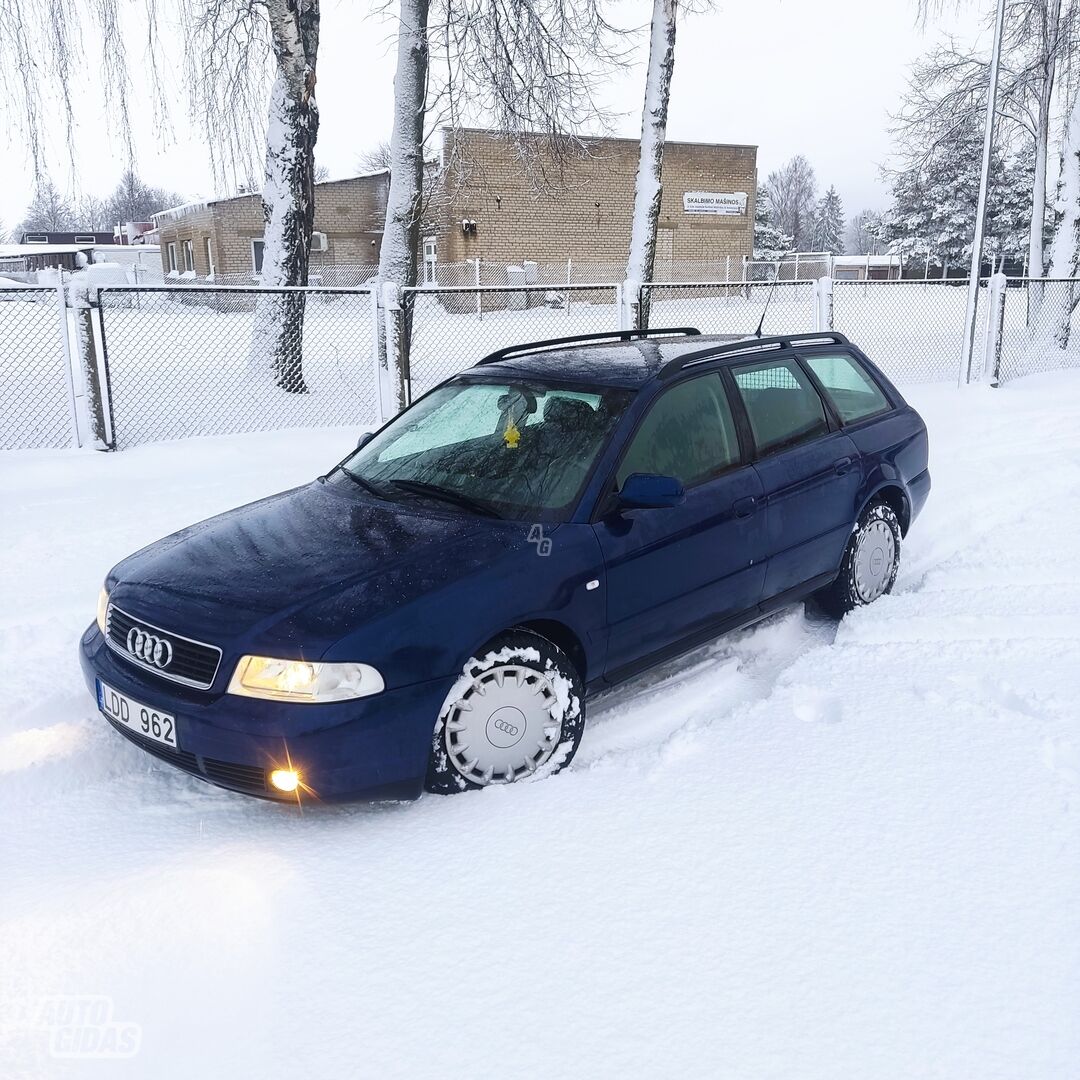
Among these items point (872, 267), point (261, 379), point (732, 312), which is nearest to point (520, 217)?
point (732, 312)

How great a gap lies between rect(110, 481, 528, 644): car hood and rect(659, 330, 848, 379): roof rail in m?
1.18

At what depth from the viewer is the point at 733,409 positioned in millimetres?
4410

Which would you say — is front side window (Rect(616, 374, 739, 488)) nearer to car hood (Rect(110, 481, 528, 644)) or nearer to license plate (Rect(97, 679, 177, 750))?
car hood (Rect(110, 481, 528, 644))

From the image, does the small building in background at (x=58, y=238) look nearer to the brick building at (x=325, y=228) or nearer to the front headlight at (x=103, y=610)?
the brick building at (x=325, y=228)

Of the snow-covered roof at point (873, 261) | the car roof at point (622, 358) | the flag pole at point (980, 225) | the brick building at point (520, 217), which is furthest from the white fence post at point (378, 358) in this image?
the snow-covered roof at point (873, 261)

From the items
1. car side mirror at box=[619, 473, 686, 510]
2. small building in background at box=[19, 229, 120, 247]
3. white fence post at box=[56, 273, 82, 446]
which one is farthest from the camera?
small building in background at box=[19, 229, 120, 247]

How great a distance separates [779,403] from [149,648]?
300 centimetres

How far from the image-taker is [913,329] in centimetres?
1970

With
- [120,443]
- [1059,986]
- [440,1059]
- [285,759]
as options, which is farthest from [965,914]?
[120,443]

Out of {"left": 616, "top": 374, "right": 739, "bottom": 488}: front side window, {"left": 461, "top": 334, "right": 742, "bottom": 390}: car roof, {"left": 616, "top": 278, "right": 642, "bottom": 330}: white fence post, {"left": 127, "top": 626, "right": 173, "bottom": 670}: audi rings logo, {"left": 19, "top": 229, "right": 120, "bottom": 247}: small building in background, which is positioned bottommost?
{"left": 127, "top": 626, "right": 173, "bottom": 670}: audi rings logo

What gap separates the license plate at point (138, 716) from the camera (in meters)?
3.13

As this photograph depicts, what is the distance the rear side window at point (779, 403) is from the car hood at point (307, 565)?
149 cm

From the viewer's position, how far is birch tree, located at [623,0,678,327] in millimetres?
11906

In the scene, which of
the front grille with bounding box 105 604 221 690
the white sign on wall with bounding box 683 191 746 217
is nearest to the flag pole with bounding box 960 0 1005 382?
the front grille with bounding box 105 604 221 690
